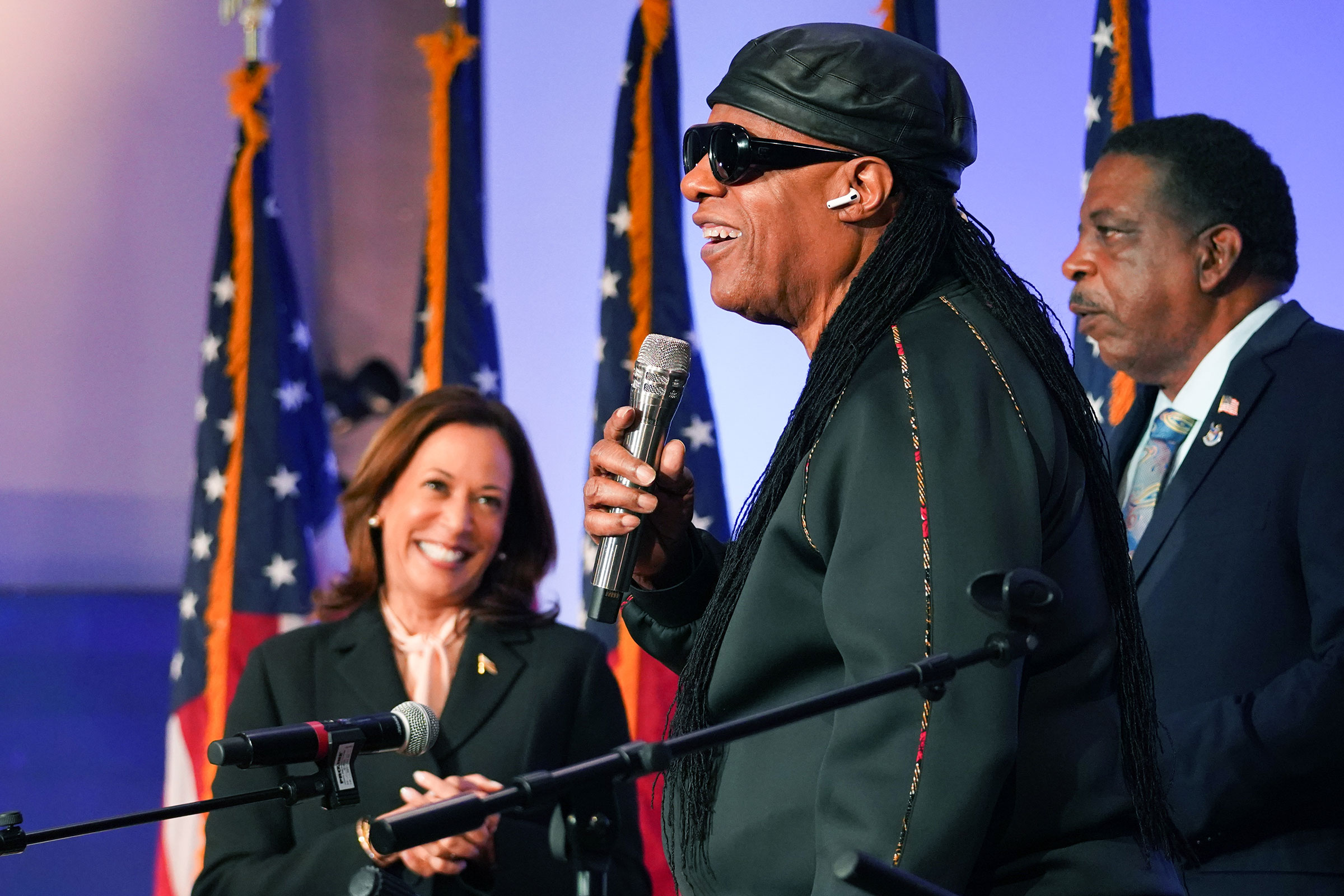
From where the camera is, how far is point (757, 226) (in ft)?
5.01

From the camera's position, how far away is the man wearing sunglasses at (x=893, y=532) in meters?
1.19

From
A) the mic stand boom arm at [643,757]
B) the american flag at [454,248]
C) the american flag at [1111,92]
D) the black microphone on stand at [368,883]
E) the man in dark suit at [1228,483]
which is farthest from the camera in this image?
the american flag at [454,248]

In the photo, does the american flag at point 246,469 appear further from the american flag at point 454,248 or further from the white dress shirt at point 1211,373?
the white dress shirt at point 1211,373

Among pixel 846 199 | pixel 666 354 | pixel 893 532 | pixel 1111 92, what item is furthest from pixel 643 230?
pixel 893 532

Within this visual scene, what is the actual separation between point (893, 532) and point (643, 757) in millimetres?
323

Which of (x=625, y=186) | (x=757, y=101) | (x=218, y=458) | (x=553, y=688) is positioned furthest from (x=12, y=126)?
(x=757, y=101)

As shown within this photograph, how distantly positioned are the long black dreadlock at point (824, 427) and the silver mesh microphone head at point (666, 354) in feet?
0.66

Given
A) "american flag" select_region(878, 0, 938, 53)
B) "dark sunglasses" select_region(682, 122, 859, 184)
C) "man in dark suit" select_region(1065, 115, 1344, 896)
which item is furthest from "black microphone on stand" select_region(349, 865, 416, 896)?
"american flag" select_region(878, 0, 938, 53)

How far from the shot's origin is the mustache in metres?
2.60

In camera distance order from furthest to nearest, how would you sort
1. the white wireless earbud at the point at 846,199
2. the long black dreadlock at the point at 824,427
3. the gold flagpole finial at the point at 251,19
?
1. the gold flagpole finial at the point at 251,19
2. the white wireless earbud at the point at 846,199
3. the long black dreadlock at the point at 824,427

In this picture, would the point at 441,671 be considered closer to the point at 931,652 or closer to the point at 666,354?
the point at 666,354

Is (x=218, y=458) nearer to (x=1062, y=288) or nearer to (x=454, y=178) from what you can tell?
(x=454, y=178)

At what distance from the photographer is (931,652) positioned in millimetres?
1189

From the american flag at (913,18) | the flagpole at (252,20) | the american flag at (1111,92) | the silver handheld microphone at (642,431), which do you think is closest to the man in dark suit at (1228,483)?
the american flag at (1111,92)
